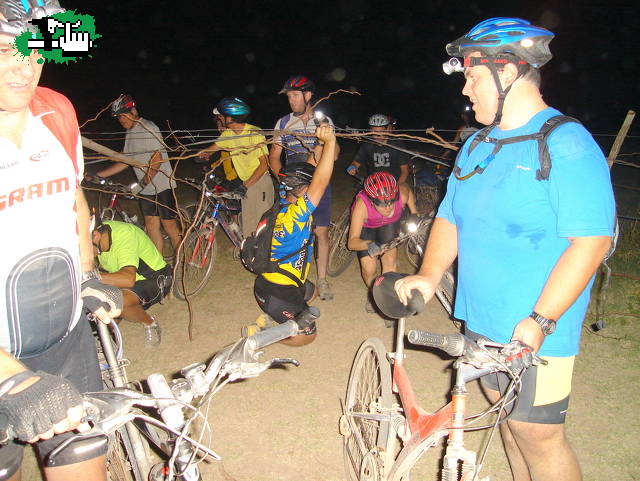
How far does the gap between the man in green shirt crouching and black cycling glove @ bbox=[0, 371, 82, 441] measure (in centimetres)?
292

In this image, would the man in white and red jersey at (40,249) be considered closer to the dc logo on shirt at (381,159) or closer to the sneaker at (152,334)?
the sneaker at (152,334)

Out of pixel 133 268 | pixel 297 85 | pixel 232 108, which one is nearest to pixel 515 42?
Answer: pixel 133 268

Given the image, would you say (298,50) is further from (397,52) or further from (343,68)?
(397,52)

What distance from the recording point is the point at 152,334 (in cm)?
469

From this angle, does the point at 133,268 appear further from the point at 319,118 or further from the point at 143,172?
the point at 319,118

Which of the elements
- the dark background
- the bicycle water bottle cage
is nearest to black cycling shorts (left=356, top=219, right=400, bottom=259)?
the bicycle water bottle cage

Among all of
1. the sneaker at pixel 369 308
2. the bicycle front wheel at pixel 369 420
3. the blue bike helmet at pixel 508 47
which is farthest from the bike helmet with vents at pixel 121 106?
the blue bike helmet at pixel 508 47

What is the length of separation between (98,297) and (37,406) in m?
0.89

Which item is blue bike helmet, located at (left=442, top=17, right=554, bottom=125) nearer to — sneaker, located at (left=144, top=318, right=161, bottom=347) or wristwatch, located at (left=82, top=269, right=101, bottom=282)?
wristwatch, located at (left=82, top=269, right=101, bottom=282)

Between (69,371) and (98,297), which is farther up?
(98,297)

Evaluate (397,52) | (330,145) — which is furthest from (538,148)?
(397,52)

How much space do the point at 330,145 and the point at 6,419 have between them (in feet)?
9.08

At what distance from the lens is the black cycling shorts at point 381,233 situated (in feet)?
16.9

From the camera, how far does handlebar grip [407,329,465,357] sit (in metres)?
1.74
